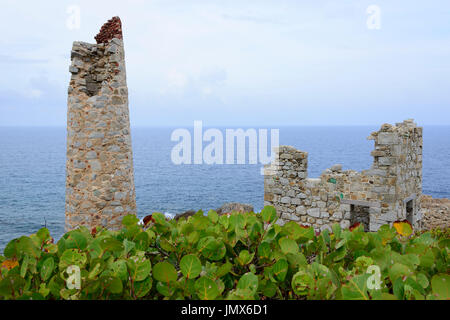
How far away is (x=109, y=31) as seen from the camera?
7812mm

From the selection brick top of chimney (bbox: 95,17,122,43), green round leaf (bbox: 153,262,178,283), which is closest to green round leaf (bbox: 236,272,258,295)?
green round leaf (bbox: 153,262,178,283)

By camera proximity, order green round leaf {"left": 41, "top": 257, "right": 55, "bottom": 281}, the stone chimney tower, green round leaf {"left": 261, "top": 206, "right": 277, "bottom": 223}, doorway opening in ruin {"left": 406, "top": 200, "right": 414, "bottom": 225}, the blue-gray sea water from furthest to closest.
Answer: the blue-gray sea water, doorway opening in ruin {"left": 406, "top": 200, "right": 414, "bottom": 225}, the stone chimney tower, green round leaf {"left": 261, "top": 206, "right": 277, "bottom": 223}, green round leaf {"left": 41, "top": 257, "right": 55, "bottom": 281}

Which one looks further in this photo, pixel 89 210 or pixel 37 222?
pixel 37 222

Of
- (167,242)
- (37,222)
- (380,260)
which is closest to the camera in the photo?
(380,260)

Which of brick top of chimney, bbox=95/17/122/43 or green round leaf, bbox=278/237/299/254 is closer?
green round leaf, bbox=278/237/299/254

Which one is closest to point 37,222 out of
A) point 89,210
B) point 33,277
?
point 89,210

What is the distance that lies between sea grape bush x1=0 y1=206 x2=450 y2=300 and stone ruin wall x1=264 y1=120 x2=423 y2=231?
801cm

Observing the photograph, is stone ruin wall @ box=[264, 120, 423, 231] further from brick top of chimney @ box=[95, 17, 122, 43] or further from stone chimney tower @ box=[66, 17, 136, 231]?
brick top of chimney @ box=[95, 17, 122, 43]

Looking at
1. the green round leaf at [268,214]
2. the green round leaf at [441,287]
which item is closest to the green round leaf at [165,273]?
the green round leaf at [268,214]

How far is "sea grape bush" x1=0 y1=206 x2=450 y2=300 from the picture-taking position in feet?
8.23
